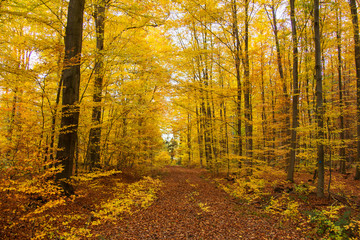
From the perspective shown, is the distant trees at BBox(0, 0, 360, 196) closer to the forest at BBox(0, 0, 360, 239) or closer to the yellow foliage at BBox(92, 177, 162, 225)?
the forest at BBox(0, 0, 360, 239)

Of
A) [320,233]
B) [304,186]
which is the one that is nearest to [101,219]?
[320,233]

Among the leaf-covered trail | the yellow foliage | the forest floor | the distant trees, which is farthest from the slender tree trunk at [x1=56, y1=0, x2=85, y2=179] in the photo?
the leaf-covered trail

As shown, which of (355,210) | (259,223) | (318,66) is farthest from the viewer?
(318,66)

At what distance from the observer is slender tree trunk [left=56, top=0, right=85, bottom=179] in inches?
234

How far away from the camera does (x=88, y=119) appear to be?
848cm

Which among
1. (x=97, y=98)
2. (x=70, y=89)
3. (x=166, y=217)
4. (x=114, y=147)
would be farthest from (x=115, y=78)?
(x=166, y=217)

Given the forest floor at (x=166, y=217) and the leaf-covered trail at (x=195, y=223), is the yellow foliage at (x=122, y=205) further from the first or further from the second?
the leaf-covered trail at (x=195, y=223)

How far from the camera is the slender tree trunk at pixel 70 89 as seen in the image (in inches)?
234

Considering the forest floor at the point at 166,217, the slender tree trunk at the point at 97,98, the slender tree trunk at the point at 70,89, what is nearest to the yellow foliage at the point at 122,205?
the forest floor at the point at 166,217

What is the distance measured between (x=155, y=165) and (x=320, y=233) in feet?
33.7

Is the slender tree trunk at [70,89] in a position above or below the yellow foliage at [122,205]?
above

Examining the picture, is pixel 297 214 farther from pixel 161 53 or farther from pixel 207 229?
pixel 161 53

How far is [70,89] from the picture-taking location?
6023 mm

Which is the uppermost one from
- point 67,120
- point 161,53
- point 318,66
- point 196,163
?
point 161,53
